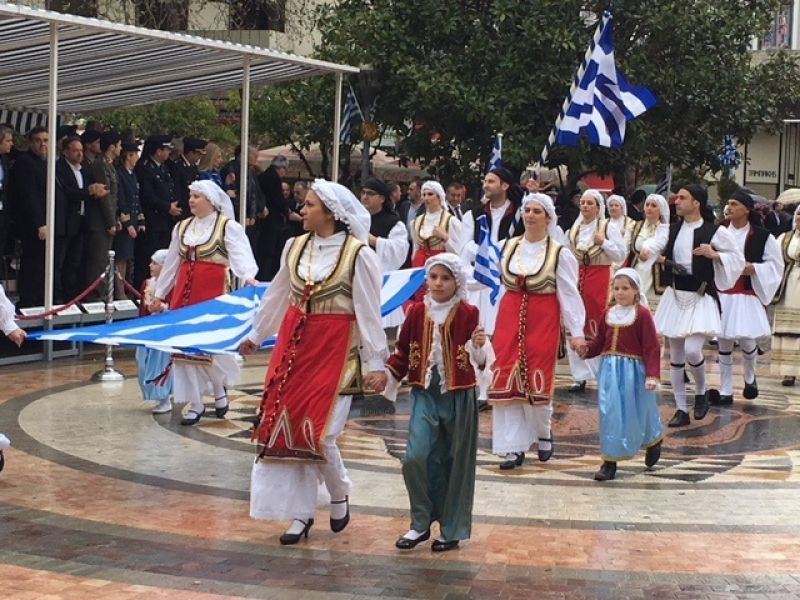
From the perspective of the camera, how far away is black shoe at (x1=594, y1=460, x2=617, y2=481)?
34.7 ft

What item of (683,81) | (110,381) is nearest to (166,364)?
(110,381)

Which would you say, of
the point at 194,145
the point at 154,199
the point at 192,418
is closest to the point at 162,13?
the point at 194,145

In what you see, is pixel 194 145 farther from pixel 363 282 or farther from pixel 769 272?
pixel 363 282

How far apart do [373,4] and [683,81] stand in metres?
4.79

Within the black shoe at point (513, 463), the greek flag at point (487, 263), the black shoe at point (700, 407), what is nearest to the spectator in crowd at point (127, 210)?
the greek flag at point (487, 263)

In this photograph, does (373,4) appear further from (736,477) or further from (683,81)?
(736,477)

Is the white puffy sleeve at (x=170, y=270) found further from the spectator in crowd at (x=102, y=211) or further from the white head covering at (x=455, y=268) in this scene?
the spectator in crowd at (x=102, y=211)

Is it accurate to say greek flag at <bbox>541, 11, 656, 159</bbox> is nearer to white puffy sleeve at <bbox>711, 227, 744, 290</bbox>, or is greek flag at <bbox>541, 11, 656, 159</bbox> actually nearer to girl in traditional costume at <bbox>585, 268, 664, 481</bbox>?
white puffy sleeve at <bbox>711, 227, 744, 290</bbox>

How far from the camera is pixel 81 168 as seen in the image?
656 inches

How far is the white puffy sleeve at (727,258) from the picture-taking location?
43.8 ft

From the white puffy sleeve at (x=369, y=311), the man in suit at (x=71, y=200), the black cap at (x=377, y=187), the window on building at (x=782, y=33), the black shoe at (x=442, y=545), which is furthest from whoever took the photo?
the window on building at (x=782, y=33)

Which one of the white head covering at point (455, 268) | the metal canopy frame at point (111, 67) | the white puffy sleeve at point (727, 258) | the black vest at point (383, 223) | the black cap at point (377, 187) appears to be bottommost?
the white head covering at point (455, 268)

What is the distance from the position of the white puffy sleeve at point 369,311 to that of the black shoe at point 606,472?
277 centimetres

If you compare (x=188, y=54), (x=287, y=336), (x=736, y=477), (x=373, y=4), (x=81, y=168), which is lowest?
(x=736, y=477)
